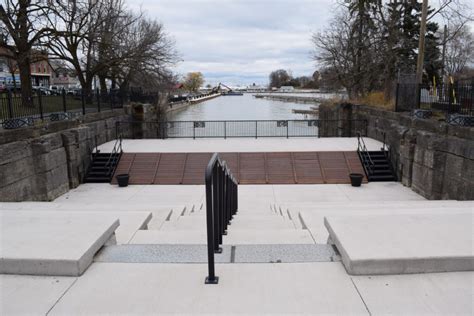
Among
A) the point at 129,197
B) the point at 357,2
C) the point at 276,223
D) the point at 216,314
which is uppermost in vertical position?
the point at 357,2

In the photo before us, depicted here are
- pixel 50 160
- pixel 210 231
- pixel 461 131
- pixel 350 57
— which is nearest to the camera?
pixel 210 231

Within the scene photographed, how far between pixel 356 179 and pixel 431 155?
107 inches

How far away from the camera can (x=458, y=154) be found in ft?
33.4

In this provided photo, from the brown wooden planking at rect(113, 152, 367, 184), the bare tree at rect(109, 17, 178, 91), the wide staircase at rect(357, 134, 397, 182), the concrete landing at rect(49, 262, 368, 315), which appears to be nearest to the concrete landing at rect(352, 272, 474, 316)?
the concrete landing at rect(49, 262, 368, 315)

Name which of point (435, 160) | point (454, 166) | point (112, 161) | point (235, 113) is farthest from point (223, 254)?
point (235, 113)

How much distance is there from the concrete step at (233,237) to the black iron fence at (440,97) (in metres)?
8.69

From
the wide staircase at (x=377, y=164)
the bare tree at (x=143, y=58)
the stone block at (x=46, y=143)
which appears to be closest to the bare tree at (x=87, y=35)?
the bare tree at (x=143, y=58)

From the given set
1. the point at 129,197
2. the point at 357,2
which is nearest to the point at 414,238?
the point at 129,197

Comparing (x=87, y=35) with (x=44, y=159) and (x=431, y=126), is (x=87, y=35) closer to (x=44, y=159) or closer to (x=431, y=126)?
(x=44, y=159)

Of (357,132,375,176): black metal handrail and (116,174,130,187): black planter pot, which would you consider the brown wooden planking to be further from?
(116,174,130,187): black planter pot

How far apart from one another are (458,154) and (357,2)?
20.2 m

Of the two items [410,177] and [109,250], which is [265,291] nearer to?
[109,250]

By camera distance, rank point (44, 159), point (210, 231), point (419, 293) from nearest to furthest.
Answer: point (419, 293)
point (210, 231)
point (44, 159)

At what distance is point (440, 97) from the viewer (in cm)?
1398
